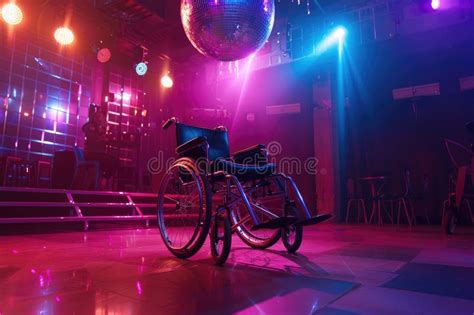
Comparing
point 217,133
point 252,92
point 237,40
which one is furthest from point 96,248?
point 252,92

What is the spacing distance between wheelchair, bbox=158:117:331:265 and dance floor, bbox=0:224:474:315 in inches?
5.5

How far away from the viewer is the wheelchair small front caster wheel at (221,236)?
5.82 feet

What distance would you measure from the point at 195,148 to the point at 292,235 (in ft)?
3.16

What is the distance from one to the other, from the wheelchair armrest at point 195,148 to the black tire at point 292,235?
669 mm

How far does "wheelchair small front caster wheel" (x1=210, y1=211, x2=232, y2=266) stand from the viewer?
178 cm

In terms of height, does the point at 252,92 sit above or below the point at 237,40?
above

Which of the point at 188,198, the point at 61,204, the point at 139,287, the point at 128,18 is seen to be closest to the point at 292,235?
the point at 188,198

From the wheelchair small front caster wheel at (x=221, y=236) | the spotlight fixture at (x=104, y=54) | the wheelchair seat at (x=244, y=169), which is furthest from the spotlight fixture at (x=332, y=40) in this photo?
the wheelchair small front caster wheel at (x=221, y=236)

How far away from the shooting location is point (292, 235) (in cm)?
239

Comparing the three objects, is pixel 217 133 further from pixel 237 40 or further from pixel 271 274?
pixel 271 274

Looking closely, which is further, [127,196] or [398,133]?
[398,133]

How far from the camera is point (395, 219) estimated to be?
578 centimetres

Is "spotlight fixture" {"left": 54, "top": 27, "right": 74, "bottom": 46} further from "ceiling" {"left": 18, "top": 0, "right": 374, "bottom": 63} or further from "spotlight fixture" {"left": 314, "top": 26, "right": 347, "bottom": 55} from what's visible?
"spotlight fixture" {"left": 314, "top": 26, "right": 347, "bottom": 55}

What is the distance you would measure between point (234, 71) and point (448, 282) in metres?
7.72
